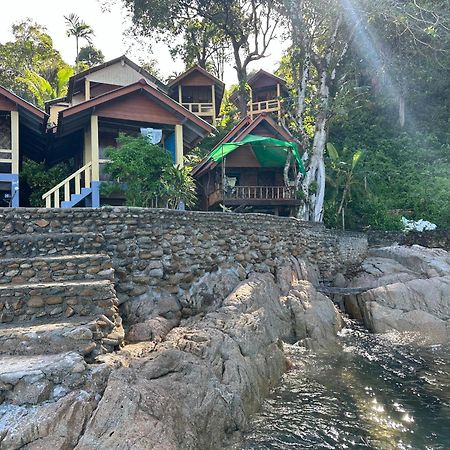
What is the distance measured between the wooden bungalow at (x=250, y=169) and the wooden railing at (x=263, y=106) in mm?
9868

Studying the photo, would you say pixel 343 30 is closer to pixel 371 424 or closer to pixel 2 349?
pixel 371 424

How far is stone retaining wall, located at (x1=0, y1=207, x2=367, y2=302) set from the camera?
917 cm

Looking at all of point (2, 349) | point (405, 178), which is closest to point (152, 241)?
point (2, 349)

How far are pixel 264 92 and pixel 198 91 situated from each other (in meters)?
5.76

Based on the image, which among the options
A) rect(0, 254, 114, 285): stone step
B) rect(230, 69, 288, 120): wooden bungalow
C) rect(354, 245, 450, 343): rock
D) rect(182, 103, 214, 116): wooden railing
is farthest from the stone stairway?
rect(230, 69, 288, 120): wooden bungalow

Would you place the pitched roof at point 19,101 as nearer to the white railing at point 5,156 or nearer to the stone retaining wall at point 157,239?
the white railing at point 5,156

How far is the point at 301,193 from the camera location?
18.6 metres

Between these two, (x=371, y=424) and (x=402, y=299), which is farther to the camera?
A: (x=402, y=299)

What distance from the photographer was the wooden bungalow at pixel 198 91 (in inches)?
1127

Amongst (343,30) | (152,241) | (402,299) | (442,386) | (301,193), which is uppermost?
(343,30)

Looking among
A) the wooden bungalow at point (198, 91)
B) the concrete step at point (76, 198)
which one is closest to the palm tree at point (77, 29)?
the wooden bungalow at point (198, 91)

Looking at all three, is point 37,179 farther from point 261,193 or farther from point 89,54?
point 89,54

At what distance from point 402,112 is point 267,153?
16009mm

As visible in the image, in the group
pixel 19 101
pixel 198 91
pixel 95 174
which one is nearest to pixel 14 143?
pixel 19 101
